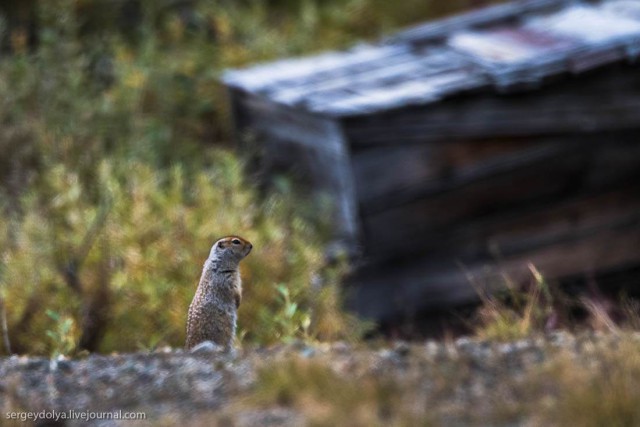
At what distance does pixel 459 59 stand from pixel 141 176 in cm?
234

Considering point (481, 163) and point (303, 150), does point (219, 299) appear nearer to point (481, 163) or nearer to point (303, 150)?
point (481, 163)

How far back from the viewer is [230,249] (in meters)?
4.60

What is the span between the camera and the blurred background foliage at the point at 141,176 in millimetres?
6000

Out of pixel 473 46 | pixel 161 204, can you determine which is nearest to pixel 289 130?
pixel 473 46

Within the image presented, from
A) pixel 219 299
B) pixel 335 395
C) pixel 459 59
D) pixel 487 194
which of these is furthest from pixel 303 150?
pixel 335 395

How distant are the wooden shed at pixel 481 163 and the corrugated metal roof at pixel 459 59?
2cm

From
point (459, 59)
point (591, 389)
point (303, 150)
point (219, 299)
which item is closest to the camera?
point (591, 389)

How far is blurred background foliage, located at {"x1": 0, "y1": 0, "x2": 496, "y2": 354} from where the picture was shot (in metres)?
6.00

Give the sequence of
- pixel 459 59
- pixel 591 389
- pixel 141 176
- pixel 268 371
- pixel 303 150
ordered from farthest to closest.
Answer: pixel 303 150
pixel 459 59
pixel 141 176
pixel 268 371
pixel 591 389

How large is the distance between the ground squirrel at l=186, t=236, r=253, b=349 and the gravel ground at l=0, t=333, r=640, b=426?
0.37 m

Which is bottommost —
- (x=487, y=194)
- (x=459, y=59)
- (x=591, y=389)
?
(x=487, y=194)

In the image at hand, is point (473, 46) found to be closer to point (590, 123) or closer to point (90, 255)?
point (590, 123)

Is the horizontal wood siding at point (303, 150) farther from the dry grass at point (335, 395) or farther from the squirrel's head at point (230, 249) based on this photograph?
the dry grass at point (335, 395)

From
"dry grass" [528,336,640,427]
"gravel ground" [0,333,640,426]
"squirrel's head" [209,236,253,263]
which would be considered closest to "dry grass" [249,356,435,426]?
"gravel ground" [0,333,640,426]
